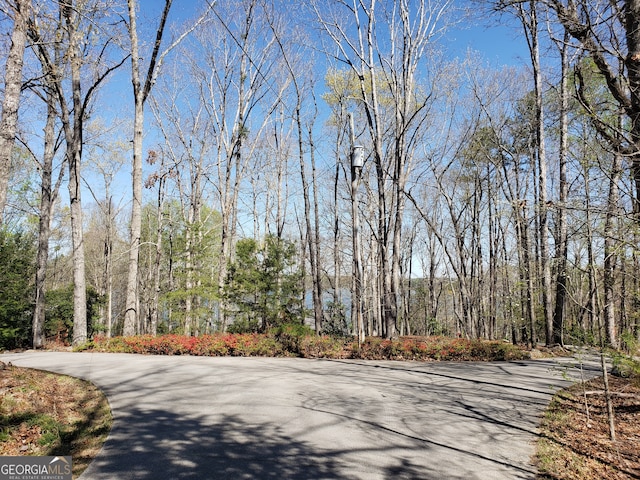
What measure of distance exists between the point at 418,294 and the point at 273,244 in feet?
83.3

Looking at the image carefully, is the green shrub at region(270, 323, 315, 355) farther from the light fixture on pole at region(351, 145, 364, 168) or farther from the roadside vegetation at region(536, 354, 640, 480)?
the roadside vegetation at region(536, 354, 640, 480)

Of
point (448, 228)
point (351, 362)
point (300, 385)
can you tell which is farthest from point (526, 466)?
point (448, 228)

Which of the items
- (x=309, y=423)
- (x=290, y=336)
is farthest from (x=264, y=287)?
(x=309, y=423)

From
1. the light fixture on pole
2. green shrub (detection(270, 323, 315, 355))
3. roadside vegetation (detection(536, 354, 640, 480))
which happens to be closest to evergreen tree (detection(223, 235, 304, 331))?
green shrub (detection(270, 323, 315, 355))

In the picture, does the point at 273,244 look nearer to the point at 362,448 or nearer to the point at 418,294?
the point at 362,448

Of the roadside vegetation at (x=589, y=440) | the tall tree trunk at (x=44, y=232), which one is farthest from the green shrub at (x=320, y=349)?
the tall tree trunk at (x=44, y=232)

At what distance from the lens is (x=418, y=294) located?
36.3 m

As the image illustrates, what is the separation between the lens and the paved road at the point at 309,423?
3.26 metres

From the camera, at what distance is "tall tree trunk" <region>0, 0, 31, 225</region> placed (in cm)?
533

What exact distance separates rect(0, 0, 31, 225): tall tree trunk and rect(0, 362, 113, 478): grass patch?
8.24ft

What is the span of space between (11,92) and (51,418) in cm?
469

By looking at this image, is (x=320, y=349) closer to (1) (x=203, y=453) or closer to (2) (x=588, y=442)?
(2) (x=588, y=442)

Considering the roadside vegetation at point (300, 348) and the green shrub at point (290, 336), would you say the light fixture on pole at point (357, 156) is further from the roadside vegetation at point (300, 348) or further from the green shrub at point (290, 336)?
the green shrub at point (290, 336)

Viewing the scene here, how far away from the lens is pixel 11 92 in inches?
213
